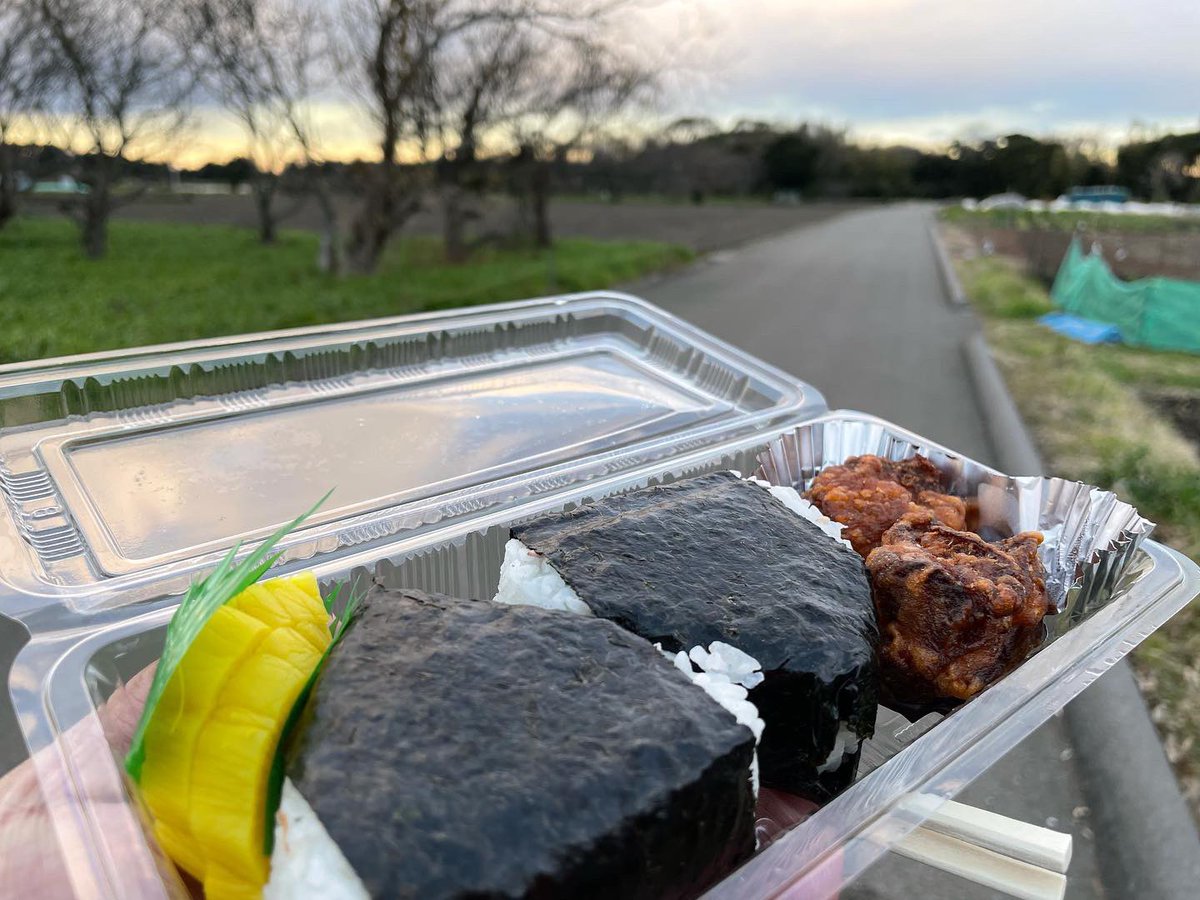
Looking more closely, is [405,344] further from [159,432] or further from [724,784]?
[724,784]

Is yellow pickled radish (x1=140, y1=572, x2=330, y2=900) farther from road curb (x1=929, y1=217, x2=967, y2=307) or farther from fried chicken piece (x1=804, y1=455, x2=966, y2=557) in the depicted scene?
road curb (x1=929, y1=217, x2=967, y2=307)

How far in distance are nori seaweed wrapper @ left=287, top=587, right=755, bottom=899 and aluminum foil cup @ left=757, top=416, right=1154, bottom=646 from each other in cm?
129

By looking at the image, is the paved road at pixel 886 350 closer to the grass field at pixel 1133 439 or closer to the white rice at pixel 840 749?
the grass field at pixel 1133 439

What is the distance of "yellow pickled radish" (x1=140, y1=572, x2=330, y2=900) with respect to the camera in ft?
3.77

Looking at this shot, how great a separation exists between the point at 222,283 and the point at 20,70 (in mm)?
5039

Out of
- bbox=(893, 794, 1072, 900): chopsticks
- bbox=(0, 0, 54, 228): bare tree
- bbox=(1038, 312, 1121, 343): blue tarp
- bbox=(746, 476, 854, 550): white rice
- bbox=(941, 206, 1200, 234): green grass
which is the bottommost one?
bbox=(1038, 312, 1121, 343): blue tarp

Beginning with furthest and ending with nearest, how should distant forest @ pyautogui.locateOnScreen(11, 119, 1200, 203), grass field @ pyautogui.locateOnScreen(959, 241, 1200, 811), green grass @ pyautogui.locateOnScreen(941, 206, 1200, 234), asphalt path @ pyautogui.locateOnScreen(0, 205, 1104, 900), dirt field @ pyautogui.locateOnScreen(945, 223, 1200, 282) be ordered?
distant forest @ pyautogui.locateOnScreen(11, 119, 1200, 203) → green grass @ pyautogui.locateOnScreen(941, 206, 1200, 234) → dirt field @ pyautogui.locateOnScreen(945, 223, 1200, 282) → grass field @ pyautogui.locateOnScreen(959, 241, 1200, 811) → asphalt path @ pyautogui.locateOnScreen(0, 205, 1104, 900)

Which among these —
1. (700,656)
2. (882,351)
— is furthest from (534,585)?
(882,351)

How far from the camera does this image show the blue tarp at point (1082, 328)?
1109 centimetres

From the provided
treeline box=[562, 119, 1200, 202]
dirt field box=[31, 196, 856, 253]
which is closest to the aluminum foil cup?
dirt field box=[31, 196, 856, 253]

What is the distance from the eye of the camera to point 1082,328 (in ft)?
37.2

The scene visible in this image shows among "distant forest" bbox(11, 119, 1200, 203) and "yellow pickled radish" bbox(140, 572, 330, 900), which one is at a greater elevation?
"distant forest" bbox(11, 119, 1200, 203)

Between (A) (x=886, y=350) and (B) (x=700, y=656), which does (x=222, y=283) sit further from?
(B) (x=700, y=656)

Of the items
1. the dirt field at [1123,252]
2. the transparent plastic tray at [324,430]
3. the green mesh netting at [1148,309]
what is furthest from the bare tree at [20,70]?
the dirt field at [1123,252]
